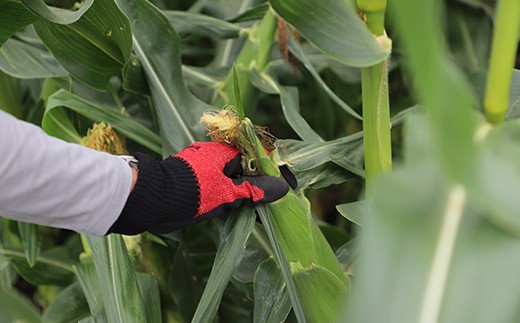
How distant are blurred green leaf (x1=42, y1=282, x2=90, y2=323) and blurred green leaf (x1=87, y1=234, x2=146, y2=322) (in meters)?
0.22

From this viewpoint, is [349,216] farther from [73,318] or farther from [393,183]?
[73,318]

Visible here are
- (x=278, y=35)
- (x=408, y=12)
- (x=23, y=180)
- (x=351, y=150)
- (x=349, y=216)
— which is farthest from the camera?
(x=278, y=35)

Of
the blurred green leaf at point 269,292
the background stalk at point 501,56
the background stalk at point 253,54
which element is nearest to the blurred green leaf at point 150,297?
the blurred green leaf at point 269,292

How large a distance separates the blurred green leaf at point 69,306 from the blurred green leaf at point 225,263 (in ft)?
1.20

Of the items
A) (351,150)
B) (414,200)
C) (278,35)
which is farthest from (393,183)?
(278,35)

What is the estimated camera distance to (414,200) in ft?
1.08

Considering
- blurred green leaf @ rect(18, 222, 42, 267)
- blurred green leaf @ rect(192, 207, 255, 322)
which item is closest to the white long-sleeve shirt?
blurred green leaf @ rect(192, 207, 255, 322)

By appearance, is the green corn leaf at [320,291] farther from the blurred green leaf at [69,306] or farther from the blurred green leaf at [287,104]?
the blurred green leaf at [69,306]

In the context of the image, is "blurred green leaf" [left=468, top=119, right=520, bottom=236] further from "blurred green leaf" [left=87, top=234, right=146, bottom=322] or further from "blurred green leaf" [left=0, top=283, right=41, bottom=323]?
"blurred green leaf" [left=87, top=234, right=146, bottom=322]

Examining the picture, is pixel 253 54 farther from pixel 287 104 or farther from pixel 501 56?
pixel 501 56

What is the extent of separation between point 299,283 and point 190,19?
0.47 meters

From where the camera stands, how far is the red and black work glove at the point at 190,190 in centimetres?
56

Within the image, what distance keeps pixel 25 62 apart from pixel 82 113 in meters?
0.15

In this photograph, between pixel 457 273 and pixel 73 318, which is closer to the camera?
pixel 457 273
